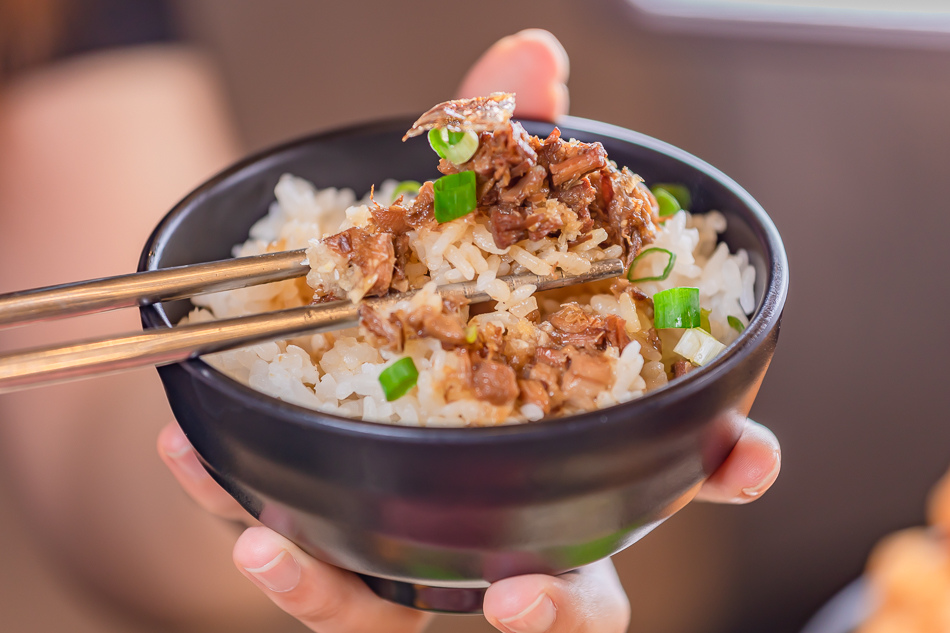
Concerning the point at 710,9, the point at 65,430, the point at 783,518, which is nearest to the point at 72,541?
the point at 65,430

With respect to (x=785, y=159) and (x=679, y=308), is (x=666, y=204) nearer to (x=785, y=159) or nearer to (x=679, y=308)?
(x=679, y=308)

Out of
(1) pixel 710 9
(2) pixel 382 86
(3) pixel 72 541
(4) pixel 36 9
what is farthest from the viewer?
(2) pixel 382 86

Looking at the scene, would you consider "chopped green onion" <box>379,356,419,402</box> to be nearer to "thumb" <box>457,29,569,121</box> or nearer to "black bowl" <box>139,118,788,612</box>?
"black bowl" <box>139,118,788,612</box>

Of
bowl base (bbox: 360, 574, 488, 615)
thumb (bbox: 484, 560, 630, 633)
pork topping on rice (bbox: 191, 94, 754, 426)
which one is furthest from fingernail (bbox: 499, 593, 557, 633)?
pork topping on rice (bbox: 191, 94, 754, 426)

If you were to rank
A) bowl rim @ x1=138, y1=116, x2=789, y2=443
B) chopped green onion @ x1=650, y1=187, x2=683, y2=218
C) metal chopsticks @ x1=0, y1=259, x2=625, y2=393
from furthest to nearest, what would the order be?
1. chopped green onion @ x1=650, y1=187, x2=683, y2=218
2. metal chopsticks @ x1=0, y1=259, x2=625, y2=393
3. bowl rim @ x1=138, y1=116, x2=789, y2=443

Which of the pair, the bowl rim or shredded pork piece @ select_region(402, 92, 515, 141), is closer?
the bowl rim

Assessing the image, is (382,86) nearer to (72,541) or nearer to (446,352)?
(72,541)
